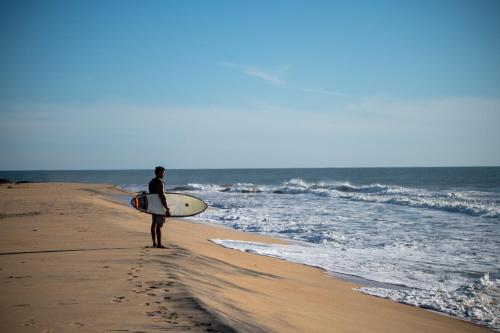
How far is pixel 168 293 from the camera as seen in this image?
4.91 meters

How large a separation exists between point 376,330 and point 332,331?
90 centimetres

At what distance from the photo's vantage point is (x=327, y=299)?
6.77 m

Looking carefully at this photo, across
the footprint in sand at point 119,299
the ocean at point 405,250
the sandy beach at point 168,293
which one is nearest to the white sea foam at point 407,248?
the ocean at point 405,250

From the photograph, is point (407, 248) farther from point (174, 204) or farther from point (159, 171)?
point (159, 171)

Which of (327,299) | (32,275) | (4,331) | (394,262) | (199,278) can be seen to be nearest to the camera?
(4,331)

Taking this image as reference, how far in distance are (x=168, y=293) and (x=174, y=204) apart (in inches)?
239

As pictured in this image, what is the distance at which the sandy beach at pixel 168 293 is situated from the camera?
3.99m

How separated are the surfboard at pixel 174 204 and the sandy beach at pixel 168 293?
2.93 ft

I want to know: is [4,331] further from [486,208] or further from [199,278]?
[486,208]

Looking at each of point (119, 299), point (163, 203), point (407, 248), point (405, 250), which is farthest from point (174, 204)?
point (407, 248)

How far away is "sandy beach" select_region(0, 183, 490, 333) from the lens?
13.1ft

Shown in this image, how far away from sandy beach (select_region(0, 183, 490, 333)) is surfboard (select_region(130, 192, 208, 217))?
2.93 feet

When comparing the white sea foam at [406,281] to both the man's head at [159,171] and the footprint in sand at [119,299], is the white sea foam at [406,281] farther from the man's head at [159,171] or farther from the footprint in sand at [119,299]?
the footprint in sand at [119,299]

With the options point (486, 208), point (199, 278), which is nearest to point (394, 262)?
point (199, 278)
